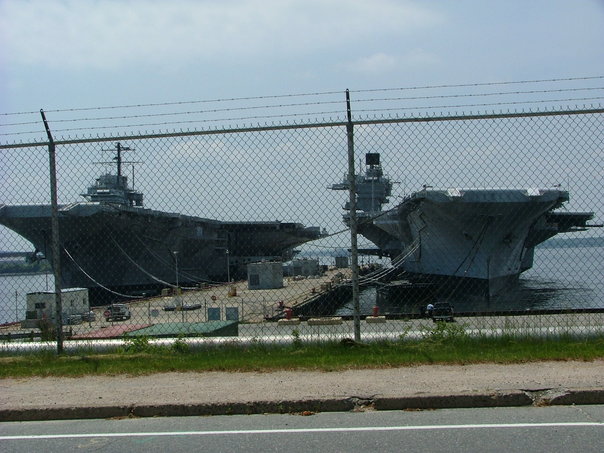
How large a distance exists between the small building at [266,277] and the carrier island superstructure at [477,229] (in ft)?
13.5

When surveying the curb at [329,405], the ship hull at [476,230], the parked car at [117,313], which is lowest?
the curb at [329,405]

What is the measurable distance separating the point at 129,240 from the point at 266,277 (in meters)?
17.1

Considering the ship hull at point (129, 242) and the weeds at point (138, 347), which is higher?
the ship hull at point (129, 242)

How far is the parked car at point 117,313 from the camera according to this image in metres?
17.4

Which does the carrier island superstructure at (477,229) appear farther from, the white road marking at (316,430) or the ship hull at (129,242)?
the white road marking at (316,430)

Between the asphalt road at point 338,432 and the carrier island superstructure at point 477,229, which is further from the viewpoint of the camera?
the carrier island superstructure at point 477,229

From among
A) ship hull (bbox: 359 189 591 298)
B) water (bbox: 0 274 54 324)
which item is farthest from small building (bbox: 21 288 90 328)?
ship hull (bbox: 359 189 591 298)

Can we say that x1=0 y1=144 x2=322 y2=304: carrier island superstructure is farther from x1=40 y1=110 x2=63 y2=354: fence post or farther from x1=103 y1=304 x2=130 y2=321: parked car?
x1=40 y1=110 x2=63 y2=354: fence post

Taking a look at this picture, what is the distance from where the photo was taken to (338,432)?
4680 mm

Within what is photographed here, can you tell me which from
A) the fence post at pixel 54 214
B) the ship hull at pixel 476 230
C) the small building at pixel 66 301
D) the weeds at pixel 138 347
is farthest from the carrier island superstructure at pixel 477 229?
the fence post at pixel 54 214

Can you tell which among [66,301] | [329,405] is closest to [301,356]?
[329,405]

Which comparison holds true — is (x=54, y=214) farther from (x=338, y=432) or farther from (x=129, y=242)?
(x=129, y=242)

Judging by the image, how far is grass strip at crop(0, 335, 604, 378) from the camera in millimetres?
6742

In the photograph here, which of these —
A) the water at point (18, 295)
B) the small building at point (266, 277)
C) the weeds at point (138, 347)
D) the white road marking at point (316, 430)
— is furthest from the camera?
the small building at point (266, 277)
